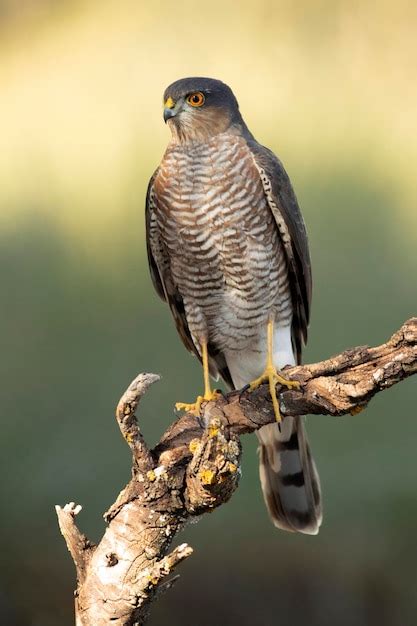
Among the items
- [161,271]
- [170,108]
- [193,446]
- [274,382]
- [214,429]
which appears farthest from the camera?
[161,271]

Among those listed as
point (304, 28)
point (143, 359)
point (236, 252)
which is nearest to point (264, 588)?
point (143, 359)

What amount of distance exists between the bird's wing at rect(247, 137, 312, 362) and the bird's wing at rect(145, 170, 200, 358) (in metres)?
0.32

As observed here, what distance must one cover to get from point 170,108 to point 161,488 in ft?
3.55

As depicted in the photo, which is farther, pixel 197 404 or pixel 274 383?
pixel 197 404

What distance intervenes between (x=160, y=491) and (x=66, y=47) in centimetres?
258

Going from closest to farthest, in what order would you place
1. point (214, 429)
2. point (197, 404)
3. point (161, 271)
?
1. point (214, 429)
2. point (197, 404)
3. point (161, 271)

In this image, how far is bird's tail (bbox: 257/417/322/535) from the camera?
2682 millimetres

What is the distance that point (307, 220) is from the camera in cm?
360

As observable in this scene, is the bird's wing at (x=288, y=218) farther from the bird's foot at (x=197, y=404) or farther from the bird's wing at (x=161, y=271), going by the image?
the bird's foot at (x=197, y=404)

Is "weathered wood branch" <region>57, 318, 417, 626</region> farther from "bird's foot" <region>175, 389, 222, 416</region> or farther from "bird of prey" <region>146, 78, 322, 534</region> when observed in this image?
"bird of prey" <region>146, 78, 322, 534</region>

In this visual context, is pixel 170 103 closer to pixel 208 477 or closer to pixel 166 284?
pixel 166 284

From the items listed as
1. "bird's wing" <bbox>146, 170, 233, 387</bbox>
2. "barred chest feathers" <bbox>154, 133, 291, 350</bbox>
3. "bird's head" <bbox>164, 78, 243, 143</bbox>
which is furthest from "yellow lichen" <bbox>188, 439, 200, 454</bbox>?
"bird's head" <bbox>164, 78, 243, 143</bbox>

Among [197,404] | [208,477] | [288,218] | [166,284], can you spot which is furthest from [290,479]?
[208,477]

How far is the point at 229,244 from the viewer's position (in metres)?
2.41
